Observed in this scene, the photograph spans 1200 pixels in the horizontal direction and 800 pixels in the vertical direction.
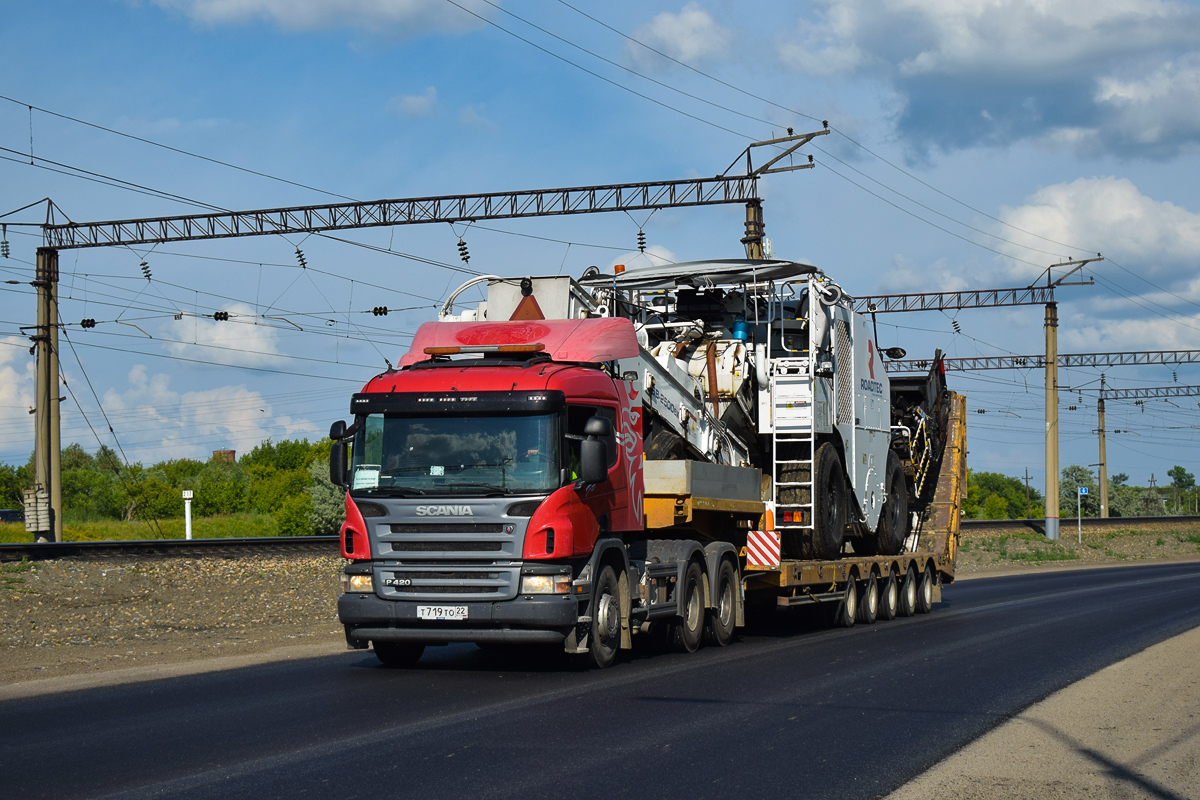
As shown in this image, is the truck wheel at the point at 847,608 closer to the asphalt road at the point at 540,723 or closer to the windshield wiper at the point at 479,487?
the asphalt road at the point at 540,723

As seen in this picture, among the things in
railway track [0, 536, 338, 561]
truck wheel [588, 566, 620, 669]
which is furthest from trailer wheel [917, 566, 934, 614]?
railway track [0, 536, 338, 561]

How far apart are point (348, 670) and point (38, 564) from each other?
1284 centimetres

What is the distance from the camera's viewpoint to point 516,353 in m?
13.3

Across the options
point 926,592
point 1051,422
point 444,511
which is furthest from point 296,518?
point 444,511

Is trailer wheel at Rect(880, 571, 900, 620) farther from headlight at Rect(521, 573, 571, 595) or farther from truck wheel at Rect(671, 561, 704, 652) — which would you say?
headlight at Rect(521, 573, 571, 595)

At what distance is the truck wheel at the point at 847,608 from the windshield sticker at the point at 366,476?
896cm

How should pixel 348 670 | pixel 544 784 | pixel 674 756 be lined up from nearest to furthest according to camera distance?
1. pixel 544 784
2. pixel 674 756
3. pixel 348 670

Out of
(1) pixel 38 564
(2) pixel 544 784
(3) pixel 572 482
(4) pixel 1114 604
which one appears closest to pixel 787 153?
(4) pixel 1114 604

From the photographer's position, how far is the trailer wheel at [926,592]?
2244cm

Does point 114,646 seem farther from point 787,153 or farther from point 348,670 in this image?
point 787,153

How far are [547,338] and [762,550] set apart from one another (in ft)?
15.9

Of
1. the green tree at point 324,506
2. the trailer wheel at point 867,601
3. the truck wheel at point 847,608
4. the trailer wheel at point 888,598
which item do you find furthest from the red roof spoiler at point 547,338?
the green tree at point 324,506

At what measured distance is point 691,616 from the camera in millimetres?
14891

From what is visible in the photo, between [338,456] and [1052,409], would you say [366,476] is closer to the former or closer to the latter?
[338,456]
